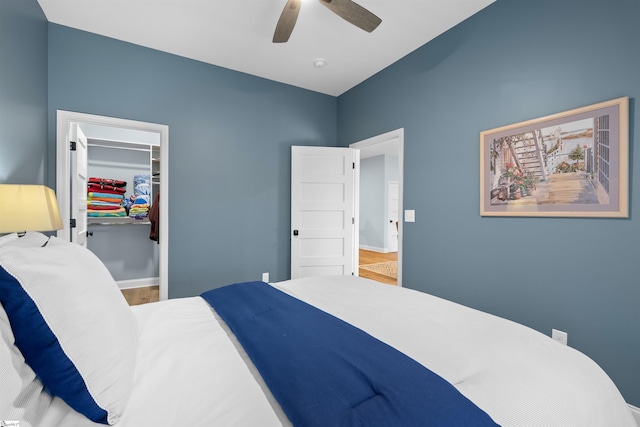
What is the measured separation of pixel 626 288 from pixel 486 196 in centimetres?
97

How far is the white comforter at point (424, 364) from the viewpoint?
0.76 metres

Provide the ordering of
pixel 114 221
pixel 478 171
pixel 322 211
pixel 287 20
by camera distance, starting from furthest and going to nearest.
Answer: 1. pixel 114 221
2. pixel 322 211
3. pixel 478 171
4. pixel 287 20

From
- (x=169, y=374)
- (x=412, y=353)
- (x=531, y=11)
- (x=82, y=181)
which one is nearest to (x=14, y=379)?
(x=169, y=374)

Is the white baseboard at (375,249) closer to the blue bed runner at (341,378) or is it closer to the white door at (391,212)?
the white door at (391,212)

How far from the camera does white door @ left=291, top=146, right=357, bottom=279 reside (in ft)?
11.9

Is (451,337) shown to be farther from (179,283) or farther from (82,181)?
(82,181)

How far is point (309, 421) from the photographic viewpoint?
0.70m

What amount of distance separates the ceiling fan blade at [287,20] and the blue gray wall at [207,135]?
127cm

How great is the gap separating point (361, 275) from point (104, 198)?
3.97 metres

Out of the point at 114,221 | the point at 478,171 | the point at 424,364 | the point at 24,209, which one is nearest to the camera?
the point at 424,364

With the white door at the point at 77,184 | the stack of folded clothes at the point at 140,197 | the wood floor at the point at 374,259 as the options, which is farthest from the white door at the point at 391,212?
the white door at the point at 77,184

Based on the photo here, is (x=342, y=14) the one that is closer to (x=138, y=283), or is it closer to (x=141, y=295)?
(x=141, y=295)

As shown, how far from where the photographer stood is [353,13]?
1.98 meters

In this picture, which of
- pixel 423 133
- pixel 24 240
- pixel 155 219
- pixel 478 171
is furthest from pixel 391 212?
pixel 24 240
